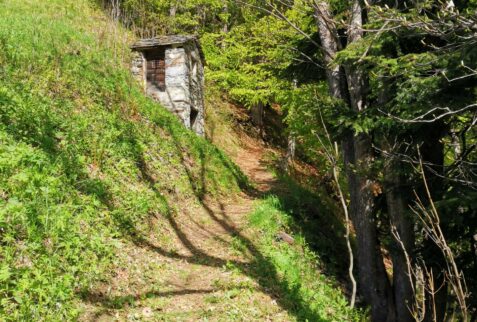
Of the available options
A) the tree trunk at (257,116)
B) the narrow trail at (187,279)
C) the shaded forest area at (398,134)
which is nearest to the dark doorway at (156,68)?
the shaded forest area at (398,134)

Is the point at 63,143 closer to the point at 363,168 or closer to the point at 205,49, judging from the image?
the point at 363,168

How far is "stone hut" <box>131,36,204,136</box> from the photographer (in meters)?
13.6

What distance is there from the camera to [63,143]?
6.21 meters

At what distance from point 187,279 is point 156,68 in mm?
9885

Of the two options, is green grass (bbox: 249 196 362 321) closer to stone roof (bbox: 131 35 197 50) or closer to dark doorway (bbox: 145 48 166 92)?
dark doorway (bbox: 145 48 166 92)

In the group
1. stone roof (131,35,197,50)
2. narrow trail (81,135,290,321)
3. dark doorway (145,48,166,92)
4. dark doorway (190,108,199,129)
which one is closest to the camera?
narrow trail (81,135,290,321)

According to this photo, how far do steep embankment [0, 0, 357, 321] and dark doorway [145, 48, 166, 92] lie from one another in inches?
108

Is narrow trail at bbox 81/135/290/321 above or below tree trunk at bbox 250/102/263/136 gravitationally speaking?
below

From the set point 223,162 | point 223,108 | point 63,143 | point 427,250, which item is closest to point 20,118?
point 63,143

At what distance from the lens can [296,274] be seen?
6836 mm

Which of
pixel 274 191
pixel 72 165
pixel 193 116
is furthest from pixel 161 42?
pixel 72 165

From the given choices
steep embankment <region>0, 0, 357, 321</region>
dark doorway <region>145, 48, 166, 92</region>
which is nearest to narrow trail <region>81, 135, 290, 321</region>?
steep embankment <region>0, 0, 357, 321</region>

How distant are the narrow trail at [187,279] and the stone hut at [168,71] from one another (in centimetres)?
603

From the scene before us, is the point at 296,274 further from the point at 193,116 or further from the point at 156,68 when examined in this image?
the point at 156,68
